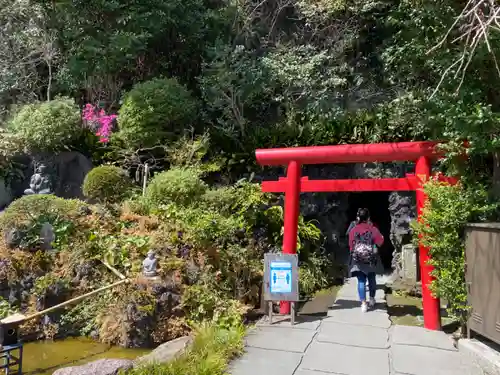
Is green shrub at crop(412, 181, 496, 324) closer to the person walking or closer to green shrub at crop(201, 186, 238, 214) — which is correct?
the person walking

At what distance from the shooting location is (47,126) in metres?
11.9

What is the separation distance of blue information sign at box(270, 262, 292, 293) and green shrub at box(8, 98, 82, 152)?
8.36 m

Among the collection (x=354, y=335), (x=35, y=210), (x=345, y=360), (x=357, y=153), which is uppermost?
(x=357, y=153)

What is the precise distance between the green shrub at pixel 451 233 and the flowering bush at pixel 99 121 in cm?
969

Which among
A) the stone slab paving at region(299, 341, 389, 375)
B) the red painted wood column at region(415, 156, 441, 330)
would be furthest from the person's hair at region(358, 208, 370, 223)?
the stone slab paving at region(299, 341, 389, 375)

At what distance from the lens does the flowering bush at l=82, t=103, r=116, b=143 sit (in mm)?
12805

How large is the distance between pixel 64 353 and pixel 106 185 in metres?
4.99

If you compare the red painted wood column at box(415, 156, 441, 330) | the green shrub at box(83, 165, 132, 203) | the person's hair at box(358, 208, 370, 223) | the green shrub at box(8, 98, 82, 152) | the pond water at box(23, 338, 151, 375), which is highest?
the green shrub at box(8, 98, 82, 152)

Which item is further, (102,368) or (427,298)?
(427,298)

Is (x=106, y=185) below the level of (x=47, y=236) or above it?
above

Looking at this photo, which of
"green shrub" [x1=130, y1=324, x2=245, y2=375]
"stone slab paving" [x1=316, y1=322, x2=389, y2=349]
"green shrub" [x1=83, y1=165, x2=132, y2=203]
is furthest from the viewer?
"green shrub" [x1=83, y1=165, x2=132, y2=203]

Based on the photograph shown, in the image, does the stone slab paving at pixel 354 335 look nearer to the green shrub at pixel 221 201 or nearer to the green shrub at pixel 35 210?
the green shrub at pixel 221 201

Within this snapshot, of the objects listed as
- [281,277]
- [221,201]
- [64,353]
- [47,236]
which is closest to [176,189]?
[221,201]

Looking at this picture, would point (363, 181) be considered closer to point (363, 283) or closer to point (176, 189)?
point (363, 283)
